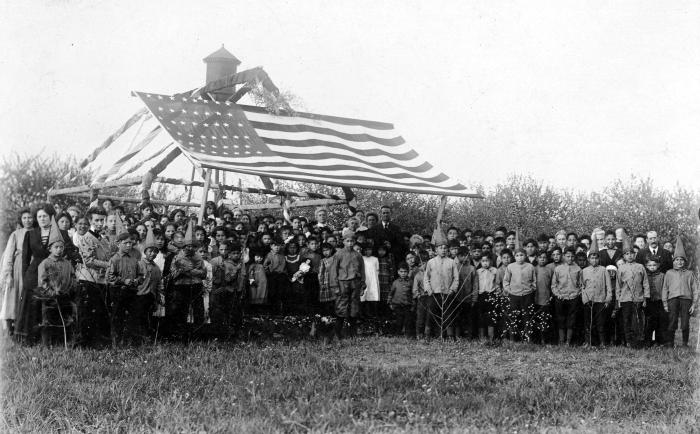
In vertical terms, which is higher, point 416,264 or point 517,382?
point 416,264

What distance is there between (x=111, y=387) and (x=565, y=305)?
6.84 meters

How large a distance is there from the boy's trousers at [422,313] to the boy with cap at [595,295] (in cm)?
222

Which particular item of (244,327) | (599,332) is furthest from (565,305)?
(244,327)

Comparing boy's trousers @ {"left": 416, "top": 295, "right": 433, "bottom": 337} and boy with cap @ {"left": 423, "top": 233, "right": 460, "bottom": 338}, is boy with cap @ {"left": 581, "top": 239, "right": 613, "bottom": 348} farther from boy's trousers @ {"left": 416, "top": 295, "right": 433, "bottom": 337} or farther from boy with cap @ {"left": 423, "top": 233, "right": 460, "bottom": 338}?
boy's trousers @ {"left": 416, "top": 295, "right": 433, "bottom": 337}

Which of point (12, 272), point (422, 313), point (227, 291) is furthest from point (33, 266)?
point (422, 313)

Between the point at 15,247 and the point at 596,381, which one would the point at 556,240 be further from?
the point at 15,247

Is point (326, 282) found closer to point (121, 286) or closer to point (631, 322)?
point (121, 286)

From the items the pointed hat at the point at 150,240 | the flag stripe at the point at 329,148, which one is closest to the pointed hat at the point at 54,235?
the pointed hat at the point at 150,240

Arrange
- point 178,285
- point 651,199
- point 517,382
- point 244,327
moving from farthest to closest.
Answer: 1. point 651,199
2. point 244,327
3. point 178,285
4. point 517,382

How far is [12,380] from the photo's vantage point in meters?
6.90

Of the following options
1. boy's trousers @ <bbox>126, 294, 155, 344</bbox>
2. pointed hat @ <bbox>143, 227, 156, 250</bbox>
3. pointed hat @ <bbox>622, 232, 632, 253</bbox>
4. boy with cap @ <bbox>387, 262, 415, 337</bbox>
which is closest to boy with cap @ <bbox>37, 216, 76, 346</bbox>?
boy's trousers @ <bbox>126, 294, 155, 344</bbox>

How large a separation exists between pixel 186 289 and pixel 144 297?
57cm

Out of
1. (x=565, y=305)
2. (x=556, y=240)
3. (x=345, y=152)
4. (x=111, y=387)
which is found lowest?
(x=111, y=387)

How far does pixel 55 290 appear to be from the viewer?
29.1ft
